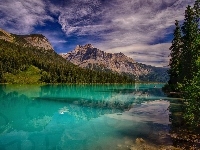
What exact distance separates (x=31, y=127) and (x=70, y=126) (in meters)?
6.35

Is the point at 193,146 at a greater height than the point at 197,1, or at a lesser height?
lesser

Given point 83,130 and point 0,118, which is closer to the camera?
point 83,130

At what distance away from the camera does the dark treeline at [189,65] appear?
83.6 ft

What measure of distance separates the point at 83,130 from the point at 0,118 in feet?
59.9

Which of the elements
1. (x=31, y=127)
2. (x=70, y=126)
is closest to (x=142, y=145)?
(x=70, y=126)

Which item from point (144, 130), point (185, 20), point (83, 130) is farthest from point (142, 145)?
point (185, 20)

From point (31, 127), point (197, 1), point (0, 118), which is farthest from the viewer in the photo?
point (197, 1)

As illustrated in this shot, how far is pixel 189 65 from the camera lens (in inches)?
2231

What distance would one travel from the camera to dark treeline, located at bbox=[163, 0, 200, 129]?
25.5 metres

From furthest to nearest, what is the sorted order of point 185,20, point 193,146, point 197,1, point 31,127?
point 185,20
point 197,1
point 31,127
point 193,146

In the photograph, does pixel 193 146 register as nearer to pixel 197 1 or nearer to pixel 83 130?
pixel 83 130

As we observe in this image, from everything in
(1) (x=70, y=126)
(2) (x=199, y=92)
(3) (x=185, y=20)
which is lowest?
(1) (x=70, y=126)

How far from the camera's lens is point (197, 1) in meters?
60.7

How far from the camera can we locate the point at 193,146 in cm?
2384
